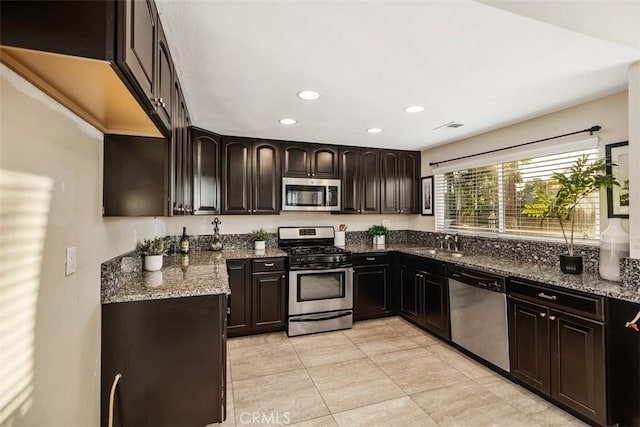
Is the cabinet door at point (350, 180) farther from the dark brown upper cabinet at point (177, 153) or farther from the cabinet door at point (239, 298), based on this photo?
the dark brown upper cabinet at point (177, 153)

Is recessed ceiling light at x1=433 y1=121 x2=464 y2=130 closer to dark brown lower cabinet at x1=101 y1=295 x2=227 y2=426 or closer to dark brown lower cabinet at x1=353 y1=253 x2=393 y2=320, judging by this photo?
dark brown lower cabinet at x1=353 y1=253 x2=393 y2=320

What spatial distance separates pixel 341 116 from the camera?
2.91 meters

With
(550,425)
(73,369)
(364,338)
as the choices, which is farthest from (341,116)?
(550,425)

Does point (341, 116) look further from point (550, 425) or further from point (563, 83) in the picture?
point (550, 425)

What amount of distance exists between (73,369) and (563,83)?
3.32 metres

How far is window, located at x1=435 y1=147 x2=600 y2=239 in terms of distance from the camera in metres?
2.61

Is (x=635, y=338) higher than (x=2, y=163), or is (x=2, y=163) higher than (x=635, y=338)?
(x=2, y=163)

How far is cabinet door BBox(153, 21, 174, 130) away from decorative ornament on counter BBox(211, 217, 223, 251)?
2.20 meters

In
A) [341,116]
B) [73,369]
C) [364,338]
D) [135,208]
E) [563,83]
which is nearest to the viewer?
[73,369]

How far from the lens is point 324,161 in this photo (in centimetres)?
411

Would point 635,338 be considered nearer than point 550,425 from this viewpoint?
Yes

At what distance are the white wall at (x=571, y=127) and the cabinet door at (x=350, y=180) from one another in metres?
1.31

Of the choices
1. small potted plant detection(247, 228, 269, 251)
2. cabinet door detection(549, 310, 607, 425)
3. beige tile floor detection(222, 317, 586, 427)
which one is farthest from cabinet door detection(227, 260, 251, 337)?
cabinet door detection(549, 310, 607, 425)

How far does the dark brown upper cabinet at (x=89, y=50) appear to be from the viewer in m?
0.84
